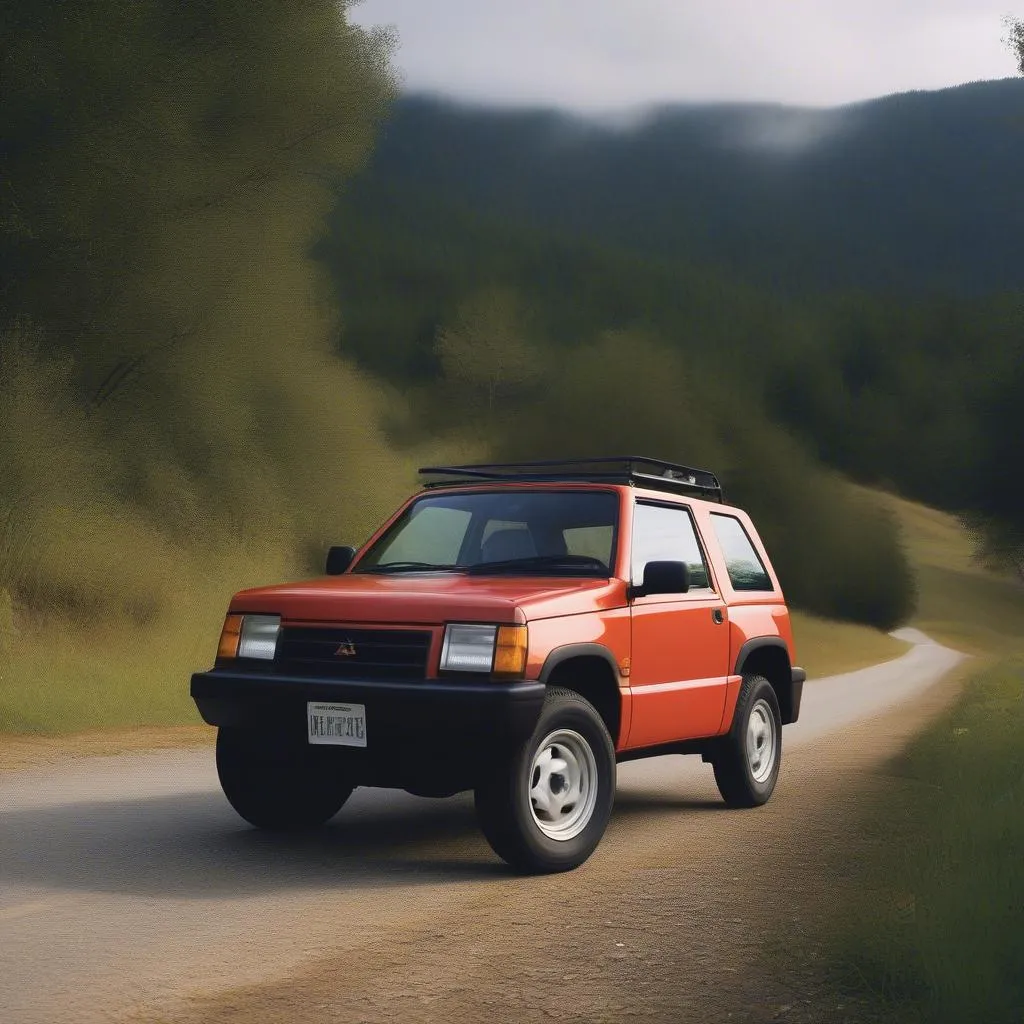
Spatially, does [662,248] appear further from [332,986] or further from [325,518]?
[332,986]

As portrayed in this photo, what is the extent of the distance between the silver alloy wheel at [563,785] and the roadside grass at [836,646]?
85.3ft

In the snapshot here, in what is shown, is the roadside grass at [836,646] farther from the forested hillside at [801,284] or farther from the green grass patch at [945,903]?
the green grass patch at [945,903]

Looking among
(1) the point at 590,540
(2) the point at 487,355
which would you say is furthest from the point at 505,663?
(2) the point at 487,355

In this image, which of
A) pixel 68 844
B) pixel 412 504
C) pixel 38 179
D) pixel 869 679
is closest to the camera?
pixel 68 844

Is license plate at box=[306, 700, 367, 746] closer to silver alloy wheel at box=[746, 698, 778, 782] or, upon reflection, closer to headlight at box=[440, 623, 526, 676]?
headlight at box=[440, 623, 526, 676]

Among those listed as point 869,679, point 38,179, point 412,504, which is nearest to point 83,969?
point 412,504

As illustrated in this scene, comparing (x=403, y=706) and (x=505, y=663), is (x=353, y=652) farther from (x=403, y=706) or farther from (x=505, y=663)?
(x=505, y=663)

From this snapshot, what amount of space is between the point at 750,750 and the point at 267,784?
3.31 metres

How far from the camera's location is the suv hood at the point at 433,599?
7230 mm

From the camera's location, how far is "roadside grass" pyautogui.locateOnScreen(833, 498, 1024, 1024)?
4.89 metres

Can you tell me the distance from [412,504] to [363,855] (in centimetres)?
234

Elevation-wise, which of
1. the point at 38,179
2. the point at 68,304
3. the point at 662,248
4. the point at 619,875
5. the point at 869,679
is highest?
the point at 662,248

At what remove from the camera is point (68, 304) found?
2177 cm

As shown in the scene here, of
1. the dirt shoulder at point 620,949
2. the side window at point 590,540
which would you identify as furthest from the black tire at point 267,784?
the side window at point 590,540
